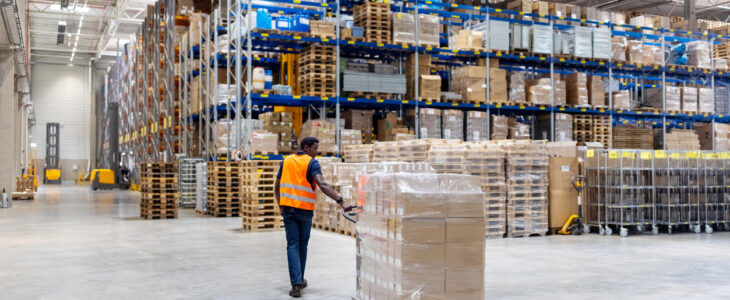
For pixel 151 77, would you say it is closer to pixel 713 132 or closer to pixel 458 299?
pixel 713 132

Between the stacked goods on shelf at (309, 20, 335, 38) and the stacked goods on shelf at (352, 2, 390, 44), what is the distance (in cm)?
95

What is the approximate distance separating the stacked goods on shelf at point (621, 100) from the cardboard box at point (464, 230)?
48.7 feet

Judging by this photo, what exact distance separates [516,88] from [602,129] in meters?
3.00

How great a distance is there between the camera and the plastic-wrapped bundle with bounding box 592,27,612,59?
17.7 m

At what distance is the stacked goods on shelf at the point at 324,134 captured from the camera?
15.0 m

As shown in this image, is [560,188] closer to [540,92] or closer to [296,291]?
[540,92]

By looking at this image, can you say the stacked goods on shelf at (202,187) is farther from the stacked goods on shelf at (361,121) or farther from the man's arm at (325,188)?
the man's arm at (325,188)

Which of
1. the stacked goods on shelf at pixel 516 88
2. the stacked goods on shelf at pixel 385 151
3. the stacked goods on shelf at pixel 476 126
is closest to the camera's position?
the stacked goods on shelf at pixel 385 151

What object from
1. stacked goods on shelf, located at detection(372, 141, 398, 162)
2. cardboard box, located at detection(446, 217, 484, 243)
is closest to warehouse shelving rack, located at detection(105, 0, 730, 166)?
stacked goods on shelf, located at detection(372, 141, 398, 162)

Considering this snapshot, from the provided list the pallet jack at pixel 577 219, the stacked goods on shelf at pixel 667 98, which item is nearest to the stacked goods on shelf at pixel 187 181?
the pallet jack at pixel 577 219

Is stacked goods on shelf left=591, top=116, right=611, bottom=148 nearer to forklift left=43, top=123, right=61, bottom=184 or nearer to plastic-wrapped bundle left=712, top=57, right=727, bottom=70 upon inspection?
plastic-wrapped bundle left=712, top=57, right=727, bottom=70

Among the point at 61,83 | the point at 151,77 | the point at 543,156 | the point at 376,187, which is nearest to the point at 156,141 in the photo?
the point at 151,77

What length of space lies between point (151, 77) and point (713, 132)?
19.3m

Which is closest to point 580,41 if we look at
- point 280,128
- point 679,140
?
point 679,140
